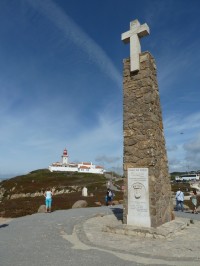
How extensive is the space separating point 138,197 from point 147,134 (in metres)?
3.11

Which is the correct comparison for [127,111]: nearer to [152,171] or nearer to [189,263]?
[152,171]

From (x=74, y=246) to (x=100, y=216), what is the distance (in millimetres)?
8231

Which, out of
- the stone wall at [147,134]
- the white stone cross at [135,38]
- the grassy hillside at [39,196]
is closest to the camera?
the stone wall at [147,134]

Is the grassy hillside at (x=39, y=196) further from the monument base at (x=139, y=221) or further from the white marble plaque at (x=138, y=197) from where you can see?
the white marble plaque at (x=138, y=197)

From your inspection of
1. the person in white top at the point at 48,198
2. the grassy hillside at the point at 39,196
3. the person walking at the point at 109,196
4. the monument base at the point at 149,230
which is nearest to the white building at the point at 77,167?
the grassy hillside at the point at 39,196

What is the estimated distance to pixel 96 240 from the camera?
1136 centimetres

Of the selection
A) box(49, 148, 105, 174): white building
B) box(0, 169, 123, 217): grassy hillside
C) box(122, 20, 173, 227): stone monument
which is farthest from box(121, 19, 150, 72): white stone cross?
box(49, 148, 105, 174): white building

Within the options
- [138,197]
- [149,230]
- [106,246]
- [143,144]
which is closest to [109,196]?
[138,197]

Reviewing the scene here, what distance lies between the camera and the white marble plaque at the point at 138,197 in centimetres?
1330

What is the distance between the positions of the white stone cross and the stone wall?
1.04ft

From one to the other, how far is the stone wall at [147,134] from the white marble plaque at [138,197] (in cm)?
22

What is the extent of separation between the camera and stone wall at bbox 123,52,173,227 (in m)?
13.6

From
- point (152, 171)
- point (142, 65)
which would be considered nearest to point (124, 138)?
point (152, 171)

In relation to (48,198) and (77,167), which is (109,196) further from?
(77,167)
